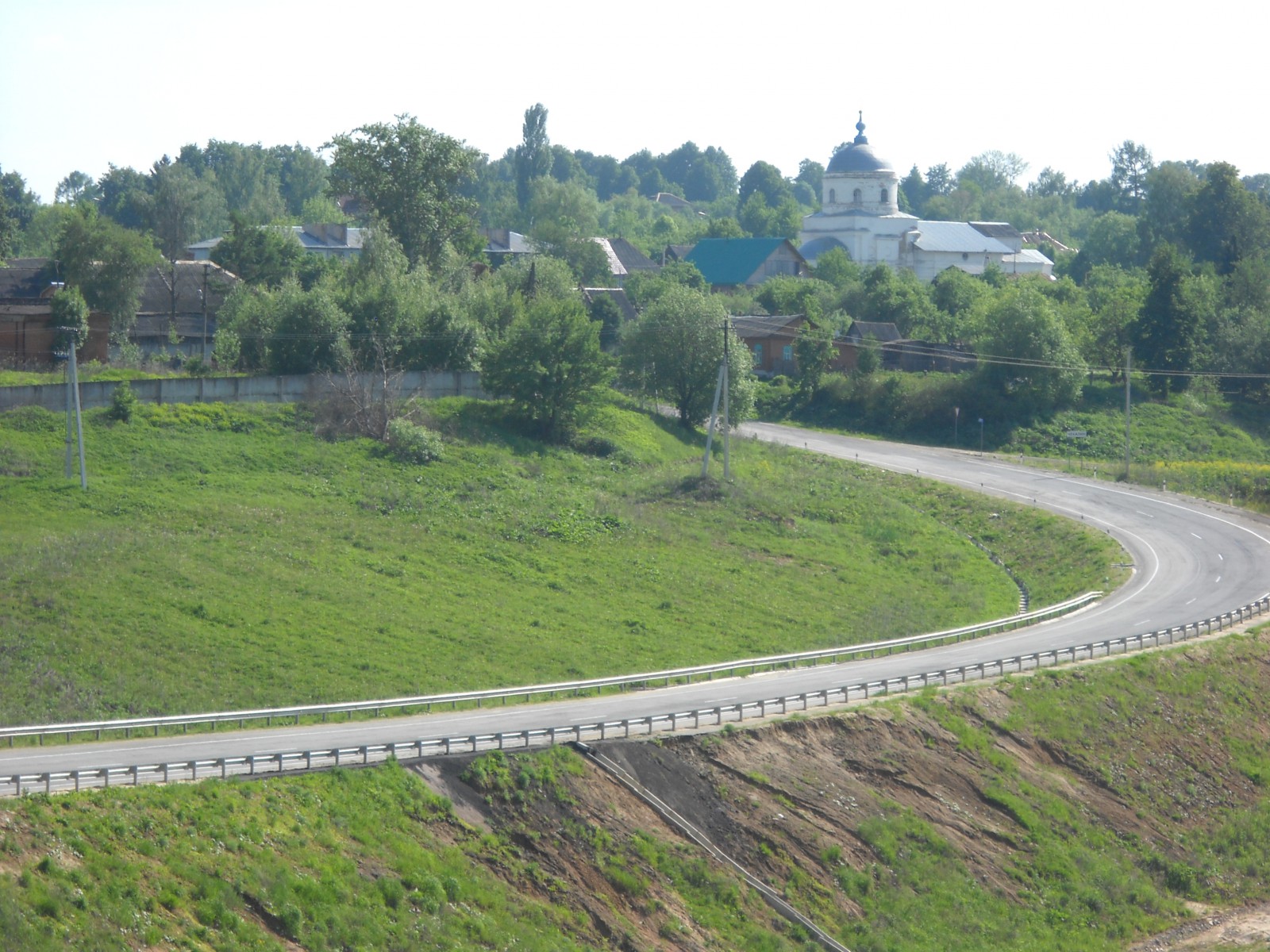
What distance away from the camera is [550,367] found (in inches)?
2329

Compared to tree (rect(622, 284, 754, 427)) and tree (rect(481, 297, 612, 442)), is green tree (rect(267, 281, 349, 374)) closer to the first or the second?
tree (rect(481, 297, 612, 442))

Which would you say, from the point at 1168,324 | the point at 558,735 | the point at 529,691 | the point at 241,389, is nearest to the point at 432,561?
the point at 529,691

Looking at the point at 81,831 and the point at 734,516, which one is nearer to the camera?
the point at 81,831

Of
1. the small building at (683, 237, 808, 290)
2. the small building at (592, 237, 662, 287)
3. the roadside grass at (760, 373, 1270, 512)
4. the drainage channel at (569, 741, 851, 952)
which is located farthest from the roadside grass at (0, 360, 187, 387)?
the small building at (592, 237, 662, 287)

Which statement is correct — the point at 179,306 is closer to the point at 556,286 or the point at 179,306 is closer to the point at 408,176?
the point at 408,176

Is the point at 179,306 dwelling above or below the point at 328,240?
below

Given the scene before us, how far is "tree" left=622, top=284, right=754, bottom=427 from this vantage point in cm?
Result: 6744

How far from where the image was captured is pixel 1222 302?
94.6m

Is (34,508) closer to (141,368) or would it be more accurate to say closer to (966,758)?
(141,368)

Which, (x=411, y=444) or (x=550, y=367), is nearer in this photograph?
(x=411, y=444)

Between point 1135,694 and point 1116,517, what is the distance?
21.7 meters

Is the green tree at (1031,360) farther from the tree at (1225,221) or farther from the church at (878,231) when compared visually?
the church at (878,231)

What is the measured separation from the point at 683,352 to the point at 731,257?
5843 centimetres

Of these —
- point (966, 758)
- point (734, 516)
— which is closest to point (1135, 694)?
point (966, 758)
